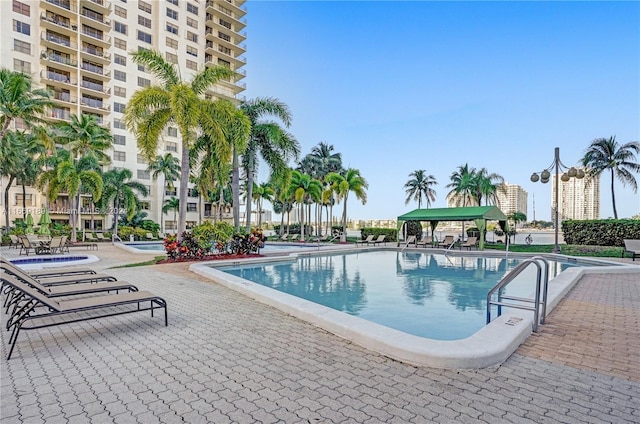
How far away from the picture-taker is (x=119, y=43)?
45719mm

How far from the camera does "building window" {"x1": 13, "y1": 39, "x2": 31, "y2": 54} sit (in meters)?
38.2

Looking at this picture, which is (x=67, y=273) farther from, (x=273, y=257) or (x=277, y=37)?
(x=277, y=37)

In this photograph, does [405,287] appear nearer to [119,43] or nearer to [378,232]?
[378,232]

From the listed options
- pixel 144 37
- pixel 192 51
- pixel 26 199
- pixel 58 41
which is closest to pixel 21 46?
pixel 58 41

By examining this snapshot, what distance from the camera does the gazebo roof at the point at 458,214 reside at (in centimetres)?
2147

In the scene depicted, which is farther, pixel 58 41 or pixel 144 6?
pixel 144 6

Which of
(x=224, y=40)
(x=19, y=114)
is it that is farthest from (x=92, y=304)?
(x=224, y=40)

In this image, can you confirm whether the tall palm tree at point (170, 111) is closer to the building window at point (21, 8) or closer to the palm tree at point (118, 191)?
the palm tree at point (118, 191)

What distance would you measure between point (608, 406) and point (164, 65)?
16801 mm

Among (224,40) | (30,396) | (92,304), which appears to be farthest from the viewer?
(224,40)

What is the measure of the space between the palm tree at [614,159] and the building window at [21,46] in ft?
191

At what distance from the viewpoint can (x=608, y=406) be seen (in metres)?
2.89

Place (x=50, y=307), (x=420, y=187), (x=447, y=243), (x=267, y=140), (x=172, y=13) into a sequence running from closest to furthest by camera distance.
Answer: (x=50, y=307) < (x=267, y=140) < (x=447, y=243) < (x=420, y=187) < (x=172, y=13)

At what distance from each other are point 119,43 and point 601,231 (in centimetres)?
5587
